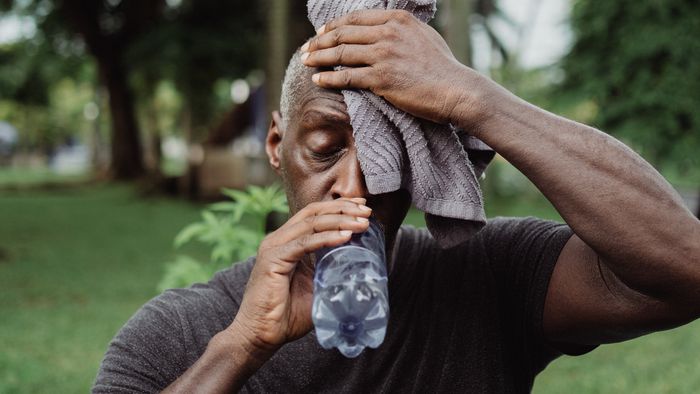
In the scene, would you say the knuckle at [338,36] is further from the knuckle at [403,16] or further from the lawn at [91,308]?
the lawn at [91,308]

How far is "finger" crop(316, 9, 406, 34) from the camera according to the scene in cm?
172

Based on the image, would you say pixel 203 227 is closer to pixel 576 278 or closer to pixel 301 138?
pixel 301 138

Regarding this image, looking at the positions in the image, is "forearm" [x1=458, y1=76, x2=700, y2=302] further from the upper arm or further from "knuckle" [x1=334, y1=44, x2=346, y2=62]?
"knuckle" [x1=334, y1=44, x2=346, y2=62]

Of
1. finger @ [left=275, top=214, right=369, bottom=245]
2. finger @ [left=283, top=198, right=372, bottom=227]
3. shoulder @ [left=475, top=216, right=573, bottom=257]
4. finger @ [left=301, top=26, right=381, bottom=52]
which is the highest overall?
finger @ [left=301, top=26, right=381, bottom=52]

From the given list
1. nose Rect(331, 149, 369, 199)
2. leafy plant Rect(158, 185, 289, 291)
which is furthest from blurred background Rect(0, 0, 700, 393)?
nose Rect(331, 149, 369, 199)

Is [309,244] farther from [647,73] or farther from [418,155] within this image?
[647,73]

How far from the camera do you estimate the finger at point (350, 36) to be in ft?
5.61

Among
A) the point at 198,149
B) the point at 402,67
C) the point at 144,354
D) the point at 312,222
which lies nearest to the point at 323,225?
the point at 312,222

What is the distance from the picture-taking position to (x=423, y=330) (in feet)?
6.61

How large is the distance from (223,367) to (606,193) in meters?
0.98

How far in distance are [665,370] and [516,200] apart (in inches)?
537

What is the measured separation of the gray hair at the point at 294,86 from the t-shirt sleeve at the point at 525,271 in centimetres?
70

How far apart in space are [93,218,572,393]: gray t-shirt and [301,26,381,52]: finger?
0.70m

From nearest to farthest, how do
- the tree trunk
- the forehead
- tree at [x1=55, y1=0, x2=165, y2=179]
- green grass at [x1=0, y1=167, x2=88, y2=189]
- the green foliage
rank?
the forehead
the green foliage
tree at [x1=55, y1=0, x2=165, y2=179]
the tree trunk
green grass at [x1=0, y1=167, x2=88, y2=189]
